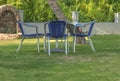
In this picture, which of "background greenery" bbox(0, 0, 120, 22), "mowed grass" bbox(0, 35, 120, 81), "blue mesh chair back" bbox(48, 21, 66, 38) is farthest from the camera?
"background greenery" bbox(0, 0, 120, 22)

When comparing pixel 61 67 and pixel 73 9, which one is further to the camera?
pixel 73 9

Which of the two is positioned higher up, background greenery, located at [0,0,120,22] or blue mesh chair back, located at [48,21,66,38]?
blue mesh chair back, located at [48,21,66,38]

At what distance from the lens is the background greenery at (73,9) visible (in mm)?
25578

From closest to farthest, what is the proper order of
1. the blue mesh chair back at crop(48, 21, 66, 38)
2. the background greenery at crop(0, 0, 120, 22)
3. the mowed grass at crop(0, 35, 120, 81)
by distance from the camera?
the mowed grass at crop(0, 35, 120, 81) → the blue mesh chair back at crop(48, 21, 66, 38) → the background greenery at crop(0, 0, 120, 22)

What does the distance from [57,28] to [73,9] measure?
1572cm

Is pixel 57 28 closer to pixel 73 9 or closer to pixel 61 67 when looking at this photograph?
pixel 61 67

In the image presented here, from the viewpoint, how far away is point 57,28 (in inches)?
457

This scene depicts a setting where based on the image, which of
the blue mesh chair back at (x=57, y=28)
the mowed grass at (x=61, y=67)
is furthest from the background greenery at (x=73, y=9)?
the mowed grass at (x=61, y=67)

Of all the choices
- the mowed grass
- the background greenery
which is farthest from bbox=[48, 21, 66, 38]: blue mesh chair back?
the background greenery

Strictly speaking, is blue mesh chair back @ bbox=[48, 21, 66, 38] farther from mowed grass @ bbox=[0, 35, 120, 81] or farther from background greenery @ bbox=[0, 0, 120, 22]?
background greenery @ bbox=[0, 0, 120, 22]

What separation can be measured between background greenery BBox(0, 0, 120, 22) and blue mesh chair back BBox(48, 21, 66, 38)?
44.8 ft

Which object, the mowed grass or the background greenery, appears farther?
the background greenery

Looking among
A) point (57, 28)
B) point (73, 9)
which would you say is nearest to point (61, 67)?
point (57, 28)

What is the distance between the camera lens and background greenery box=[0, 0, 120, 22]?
1007 inches
